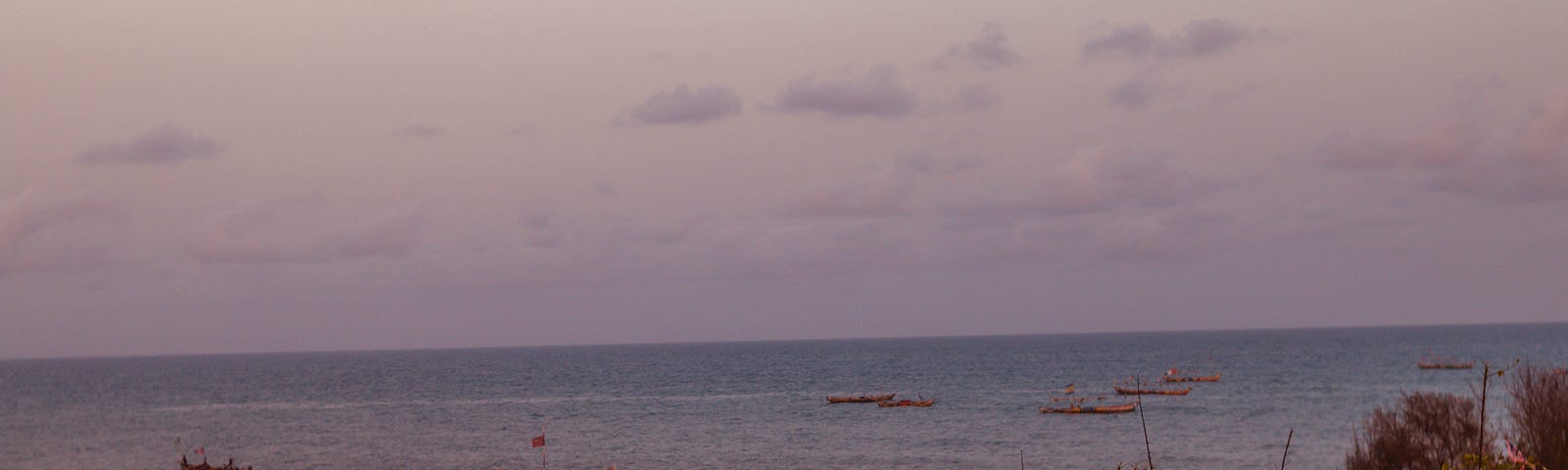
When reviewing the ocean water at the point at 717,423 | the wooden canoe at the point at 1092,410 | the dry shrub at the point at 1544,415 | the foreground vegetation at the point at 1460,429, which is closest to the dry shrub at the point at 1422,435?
the foreground vegetation at the point at 1460,429

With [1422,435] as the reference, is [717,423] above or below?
below

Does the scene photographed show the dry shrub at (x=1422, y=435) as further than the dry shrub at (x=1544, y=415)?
Yes

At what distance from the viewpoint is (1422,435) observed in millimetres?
42062

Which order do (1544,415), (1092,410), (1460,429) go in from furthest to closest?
(1092,410) → (1460,429) → (1544,415)

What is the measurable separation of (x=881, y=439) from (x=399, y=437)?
34921mm

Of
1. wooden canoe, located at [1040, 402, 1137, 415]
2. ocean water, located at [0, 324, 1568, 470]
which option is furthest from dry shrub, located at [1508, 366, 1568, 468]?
wooden canoe, located at [1040, 402, 1137, 415]

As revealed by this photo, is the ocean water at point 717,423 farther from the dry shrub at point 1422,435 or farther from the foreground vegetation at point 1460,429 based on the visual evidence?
the foreground vegetation at point 1460,429

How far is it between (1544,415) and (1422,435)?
21.6ft

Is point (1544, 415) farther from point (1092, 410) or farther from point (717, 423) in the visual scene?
point (717, 423)

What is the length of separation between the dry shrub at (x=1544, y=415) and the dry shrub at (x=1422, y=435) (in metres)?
2.58

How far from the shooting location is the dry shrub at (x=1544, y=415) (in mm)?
34750

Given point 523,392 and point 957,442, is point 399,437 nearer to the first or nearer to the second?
point 957,442

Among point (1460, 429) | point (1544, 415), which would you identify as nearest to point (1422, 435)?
point (1460, 429)

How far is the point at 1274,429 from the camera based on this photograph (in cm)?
8194
